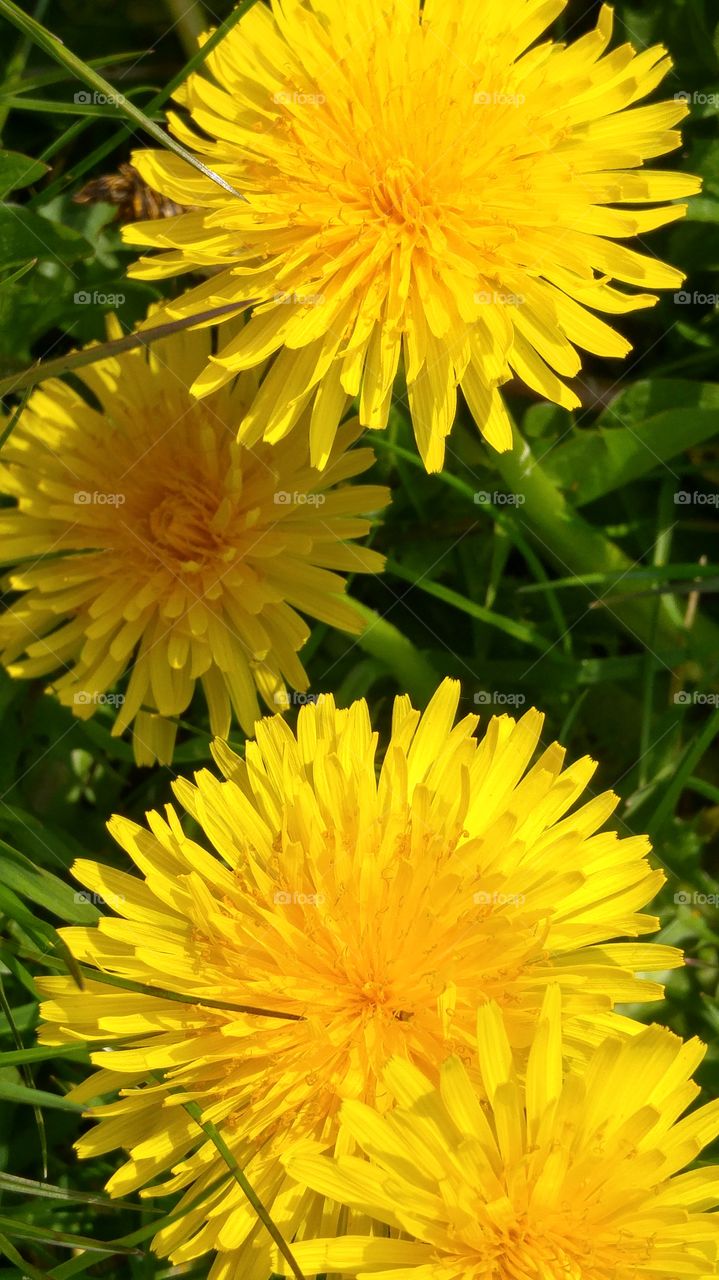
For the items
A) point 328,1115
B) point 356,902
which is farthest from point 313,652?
point 328,1115

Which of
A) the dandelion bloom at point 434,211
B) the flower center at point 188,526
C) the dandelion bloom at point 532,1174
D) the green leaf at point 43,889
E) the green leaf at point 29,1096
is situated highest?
the dandelion bloom at point 434,211

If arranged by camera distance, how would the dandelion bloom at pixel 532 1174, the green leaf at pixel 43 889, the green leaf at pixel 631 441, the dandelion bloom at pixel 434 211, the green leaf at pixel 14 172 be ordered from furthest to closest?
the green leaf at pixel 631 441 < the green leaf at pixel 14 172 < the green leaf at pixel 43 889 < the dandelion bloom at pixel 434 211 < the dandelion bloom at pixel 532 1174

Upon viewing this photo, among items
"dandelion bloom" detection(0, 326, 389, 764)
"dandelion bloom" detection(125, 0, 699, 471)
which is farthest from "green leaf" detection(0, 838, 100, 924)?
"dandelion bloom" detection(125, 0, 699, 471)

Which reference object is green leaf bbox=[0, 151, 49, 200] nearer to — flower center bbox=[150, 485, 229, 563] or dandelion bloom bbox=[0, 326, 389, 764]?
dandelion bloom bbox=[0, 326, 389, 764]

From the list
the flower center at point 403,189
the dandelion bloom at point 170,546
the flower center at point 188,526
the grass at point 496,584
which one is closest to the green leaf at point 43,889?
the grass at point 496,584

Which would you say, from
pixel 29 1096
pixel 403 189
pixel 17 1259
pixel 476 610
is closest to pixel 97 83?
pixel 403 189

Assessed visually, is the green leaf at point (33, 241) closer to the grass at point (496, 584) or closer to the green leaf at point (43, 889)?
the grass at point (496, 584)
